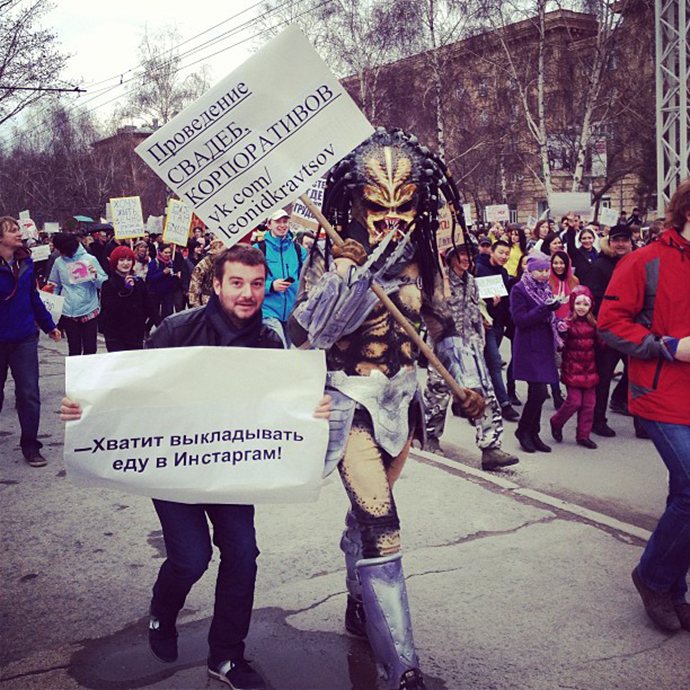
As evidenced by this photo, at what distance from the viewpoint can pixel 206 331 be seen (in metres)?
3.30

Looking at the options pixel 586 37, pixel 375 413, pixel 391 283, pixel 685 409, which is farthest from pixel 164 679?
pixel 586 37

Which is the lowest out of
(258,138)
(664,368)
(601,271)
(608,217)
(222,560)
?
(222,560)

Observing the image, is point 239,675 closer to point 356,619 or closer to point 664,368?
point 356,619

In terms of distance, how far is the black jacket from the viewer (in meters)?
3.28

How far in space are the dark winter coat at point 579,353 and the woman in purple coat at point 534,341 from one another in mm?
101

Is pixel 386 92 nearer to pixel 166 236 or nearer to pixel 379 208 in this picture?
pixel 166 236

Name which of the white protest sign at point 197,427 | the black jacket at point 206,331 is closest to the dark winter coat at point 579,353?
the black jacket at point 206,331

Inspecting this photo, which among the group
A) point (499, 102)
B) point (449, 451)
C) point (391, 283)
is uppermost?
point (499, 102)

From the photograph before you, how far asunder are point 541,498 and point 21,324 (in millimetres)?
4102

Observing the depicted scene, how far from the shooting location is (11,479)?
6.40 metres

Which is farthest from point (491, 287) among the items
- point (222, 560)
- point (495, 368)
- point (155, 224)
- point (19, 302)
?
point (155, 224)

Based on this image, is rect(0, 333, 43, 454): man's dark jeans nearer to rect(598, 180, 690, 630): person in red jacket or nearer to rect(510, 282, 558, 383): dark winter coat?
rect(510, 282, 558, 383): dark winter coat

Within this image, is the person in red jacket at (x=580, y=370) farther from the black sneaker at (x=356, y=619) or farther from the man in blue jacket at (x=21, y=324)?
the man in blue jacket at (x=21, y=324)

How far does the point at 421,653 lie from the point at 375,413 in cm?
108
